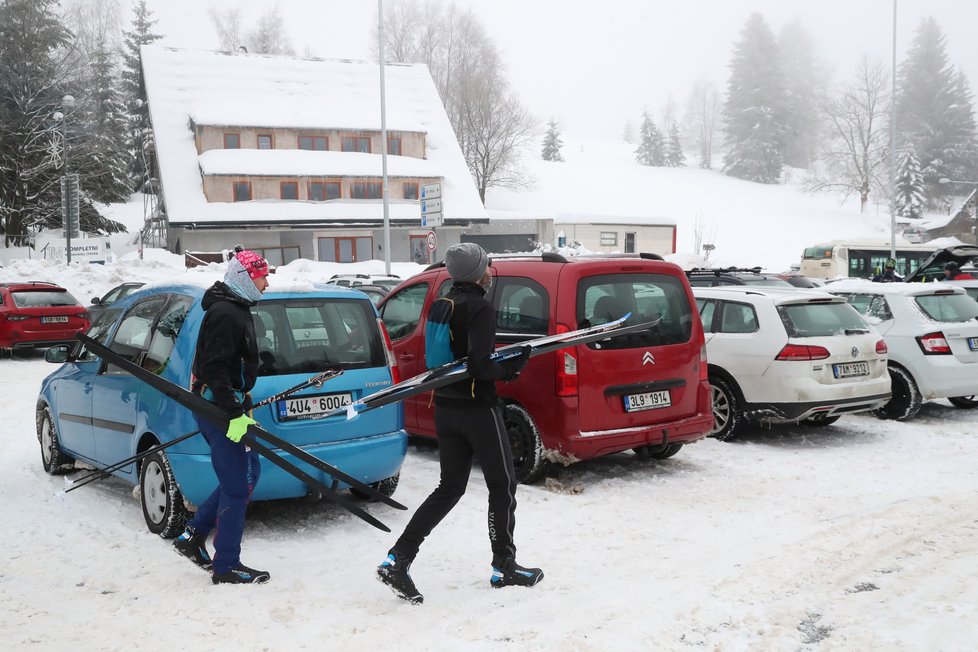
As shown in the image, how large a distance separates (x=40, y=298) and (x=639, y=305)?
47.7ft

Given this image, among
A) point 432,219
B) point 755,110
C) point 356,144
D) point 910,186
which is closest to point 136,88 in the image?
point 356,144

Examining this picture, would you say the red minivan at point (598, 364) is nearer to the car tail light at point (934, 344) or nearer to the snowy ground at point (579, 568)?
the snowy ground at point (579, 568)

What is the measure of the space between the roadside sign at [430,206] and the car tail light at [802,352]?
13.5m

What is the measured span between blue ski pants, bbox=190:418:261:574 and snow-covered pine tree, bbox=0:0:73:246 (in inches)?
1664

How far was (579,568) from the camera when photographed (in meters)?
4.96

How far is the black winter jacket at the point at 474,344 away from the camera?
14.3ft

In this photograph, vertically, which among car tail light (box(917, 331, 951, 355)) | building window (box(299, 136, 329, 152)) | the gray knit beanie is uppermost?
building window (box(299, 136, 329, 152))

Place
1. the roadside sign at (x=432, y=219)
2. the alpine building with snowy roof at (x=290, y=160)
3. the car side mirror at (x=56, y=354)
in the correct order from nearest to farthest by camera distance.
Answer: the car side mirror at (x=56, y=354)
the roadside sign at (x=432, y=219)
the alpine building with snowy roof at (x=290, y=160)

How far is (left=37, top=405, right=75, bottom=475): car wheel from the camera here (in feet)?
23.2

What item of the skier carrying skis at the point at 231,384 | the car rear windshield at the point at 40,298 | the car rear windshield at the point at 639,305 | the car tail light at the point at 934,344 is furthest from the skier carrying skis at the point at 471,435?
the car rear windshield at the point at 40,298

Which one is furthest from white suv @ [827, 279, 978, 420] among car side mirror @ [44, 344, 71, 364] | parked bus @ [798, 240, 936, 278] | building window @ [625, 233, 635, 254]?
building window @ [625, 233, 635, 254]

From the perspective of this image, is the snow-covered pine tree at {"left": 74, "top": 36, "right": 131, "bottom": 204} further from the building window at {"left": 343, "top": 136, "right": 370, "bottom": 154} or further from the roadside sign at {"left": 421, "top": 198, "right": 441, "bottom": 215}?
the roadside sign at {"left": 421, "top": 198, "right": 441, "bottom": 215}

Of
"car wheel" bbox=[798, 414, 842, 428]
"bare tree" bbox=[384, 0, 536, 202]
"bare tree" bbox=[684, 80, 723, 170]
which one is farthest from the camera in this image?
"bare tree" bbox=[684, 80, 723, 170]

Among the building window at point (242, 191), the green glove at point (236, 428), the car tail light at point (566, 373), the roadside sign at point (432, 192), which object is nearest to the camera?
the green glove at point (236, 428)
